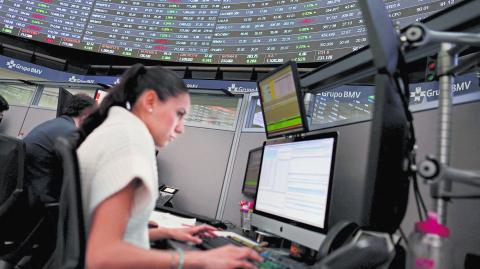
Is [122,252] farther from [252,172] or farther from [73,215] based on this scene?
[252,172]

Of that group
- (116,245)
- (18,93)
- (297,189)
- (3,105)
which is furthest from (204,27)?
(116,245)

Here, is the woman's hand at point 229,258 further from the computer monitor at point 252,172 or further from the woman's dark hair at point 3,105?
the woman's dark hair at point 3,105

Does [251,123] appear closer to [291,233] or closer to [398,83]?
[291,233]

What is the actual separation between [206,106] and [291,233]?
1.17 meters

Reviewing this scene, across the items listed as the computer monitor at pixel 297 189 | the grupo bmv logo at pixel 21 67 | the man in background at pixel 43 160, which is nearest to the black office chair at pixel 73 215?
the computer monitor at pixel 297 189

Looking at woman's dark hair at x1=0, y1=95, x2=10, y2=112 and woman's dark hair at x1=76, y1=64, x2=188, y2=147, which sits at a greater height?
woman's dark hair at x1=0, y1=95, x2=10, y2=112

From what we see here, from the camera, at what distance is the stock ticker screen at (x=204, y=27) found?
3.33 m

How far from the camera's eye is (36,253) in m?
1.36

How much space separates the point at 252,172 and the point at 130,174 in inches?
37.3

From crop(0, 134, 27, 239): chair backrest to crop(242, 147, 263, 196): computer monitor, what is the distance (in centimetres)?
97

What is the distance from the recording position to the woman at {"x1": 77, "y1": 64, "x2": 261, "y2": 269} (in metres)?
0.61

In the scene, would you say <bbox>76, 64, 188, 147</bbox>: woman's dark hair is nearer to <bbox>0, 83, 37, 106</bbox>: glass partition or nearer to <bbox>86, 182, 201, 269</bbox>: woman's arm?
<bbox>86, 182, 201, 269</bbox>: woman's arm

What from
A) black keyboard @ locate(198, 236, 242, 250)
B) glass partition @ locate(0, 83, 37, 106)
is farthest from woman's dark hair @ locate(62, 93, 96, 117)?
black keyboard @ locate(198, 236, 242, 250)

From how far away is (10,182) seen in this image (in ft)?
4.74
